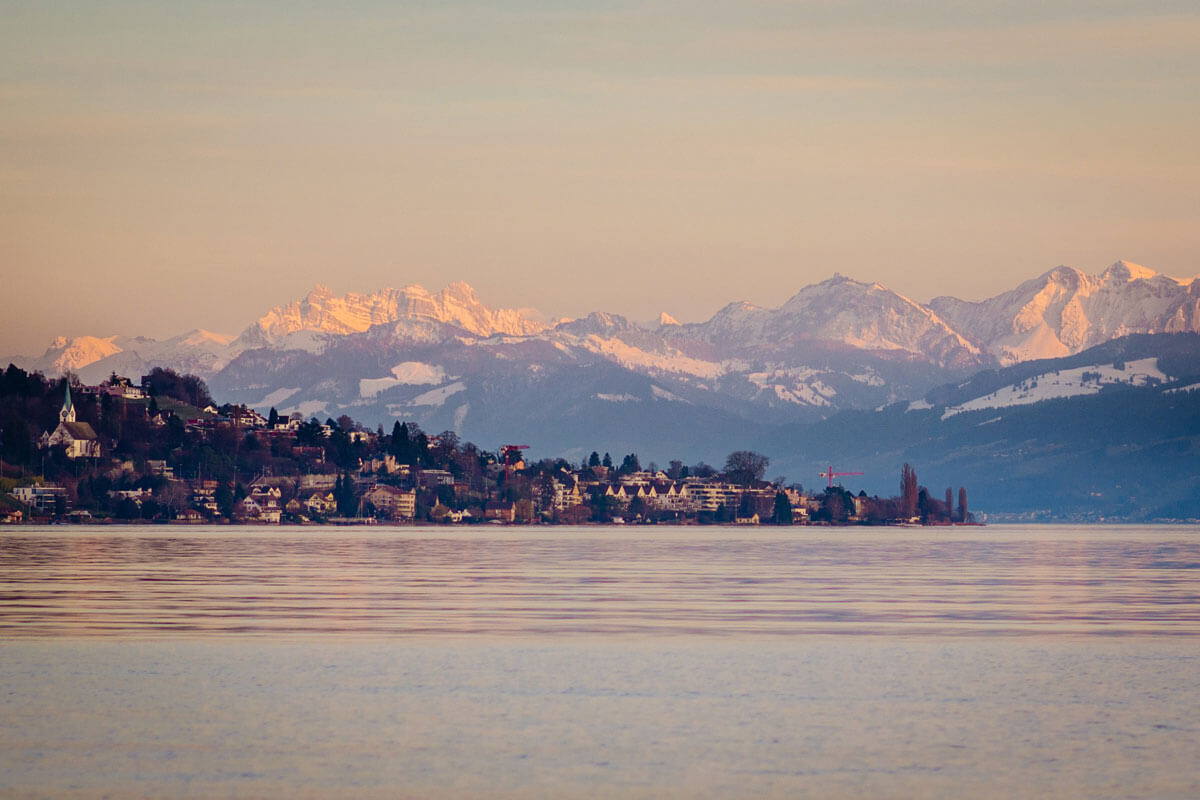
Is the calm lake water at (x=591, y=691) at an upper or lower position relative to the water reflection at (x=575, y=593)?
lower

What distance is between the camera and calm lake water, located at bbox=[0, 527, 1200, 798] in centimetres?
3588

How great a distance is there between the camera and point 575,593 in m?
87.8

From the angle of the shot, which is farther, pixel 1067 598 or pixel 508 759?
Answer: pixel 1067 598

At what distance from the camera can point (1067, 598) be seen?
84.5 meters

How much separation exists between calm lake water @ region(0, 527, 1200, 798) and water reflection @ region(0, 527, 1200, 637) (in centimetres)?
46

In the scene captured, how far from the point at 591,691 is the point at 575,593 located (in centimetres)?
4018

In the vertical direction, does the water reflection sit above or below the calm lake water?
above

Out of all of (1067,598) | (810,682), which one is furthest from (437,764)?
(1067,598)

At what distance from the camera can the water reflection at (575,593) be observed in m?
66.6

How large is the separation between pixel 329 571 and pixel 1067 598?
48436mm

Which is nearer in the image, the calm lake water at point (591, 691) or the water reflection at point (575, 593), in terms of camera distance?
the calm lake water at point (591, 691)

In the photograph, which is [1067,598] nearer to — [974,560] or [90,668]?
[90,668]

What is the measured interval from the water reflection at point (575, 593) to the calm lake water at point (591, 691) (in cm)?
46

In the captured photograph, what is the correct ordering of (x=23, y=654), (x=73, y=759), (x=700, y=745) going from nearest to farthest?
(x=73, y=759) < (x=700, y=745) < (x=23, y=654)
